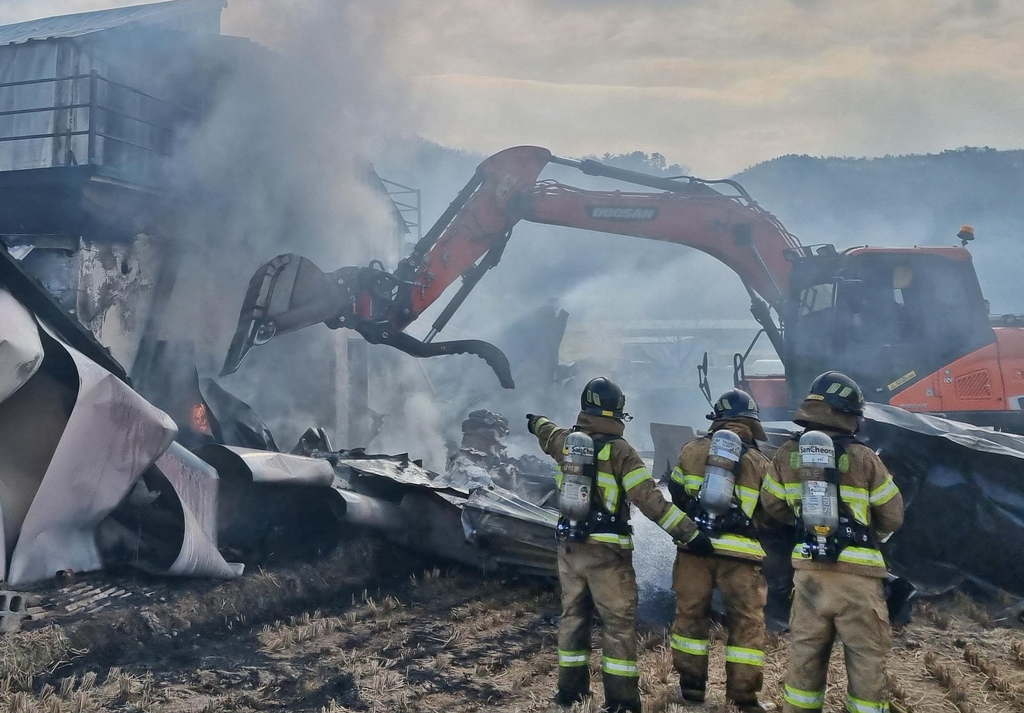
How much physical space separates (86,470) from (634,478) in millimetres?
3820

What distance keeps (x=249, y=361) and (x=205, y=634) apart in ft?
21.9

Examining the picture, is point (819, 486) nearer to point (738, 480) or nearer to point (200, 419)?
point (738, 480)

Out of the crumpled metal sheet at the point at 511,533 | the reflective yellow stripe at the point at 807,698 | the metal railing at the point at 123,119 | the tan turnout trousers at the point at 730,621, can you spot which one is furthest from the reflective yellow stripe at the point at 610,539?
the metal railing at the point at 123,119

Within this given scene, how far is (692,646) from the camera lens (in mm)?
4770

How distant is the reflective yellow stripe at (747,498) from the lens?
4766mm

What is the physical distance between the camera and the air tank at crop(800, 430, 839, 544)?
13.1ft

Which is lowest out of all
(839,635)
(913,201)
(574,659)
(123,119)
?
(574,659)

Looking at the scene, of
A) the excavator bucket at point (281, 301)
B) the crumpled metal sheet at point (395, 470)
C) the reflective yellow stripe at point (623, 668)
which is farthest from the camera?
the excavator bucket at point (281, 301)

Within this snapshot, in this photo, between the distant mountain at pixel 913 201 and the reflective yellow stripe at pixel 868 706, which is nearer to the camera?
the reflective yellow stripe at pixel 868 706

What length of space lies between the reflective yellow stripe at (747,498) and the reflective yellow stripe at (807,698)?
96cm

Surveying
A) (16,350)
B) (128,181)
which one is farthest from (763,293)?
(128,181)

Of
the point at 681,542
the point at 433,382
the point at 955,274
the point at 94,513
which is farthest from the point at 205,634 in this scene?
the point at 433,382

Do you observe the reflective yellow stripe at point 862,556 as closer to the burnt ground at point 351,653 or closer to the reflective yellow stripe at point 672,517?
the reflective yellow stripe at point 672,517

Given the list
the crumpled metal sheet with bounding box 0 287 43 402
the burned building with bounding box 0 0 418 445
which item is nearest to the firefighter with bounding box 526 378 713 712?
the crumpled metal sheet with bounding box 0 287 43 402
